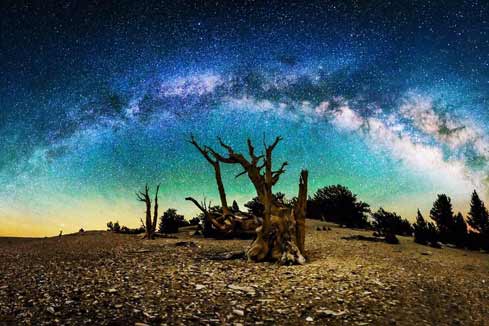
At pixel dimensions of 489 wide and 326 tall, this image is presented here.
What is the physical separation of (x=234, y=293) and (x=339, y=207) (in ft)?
129

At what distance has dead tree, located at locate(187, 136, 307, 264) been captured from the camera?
39.8 feet

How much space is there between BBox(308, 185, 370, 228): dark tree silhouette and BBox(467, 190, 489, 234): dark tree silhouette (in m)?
12.2

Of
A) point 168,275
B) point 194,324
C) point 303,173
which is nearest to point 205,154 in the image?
point 303,173

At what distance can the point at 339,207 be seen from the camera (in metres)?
43.6

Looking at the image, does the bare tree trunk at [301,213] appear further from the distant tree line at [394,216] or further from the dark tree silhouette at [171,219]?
the dark tree silhouette at [171,219]

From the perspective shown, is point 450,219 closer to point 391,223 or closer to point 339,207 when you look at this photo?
point 391,223

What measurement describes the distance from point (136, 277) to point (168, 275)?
2.86ft

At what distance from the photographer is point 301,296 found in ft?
23.1

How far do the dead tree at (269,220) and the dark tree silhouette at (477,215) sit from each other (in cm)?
3501

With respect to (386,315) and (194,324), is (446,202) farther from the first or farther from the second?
(194,324)

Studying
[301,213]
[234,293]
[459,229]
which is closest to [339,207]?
[459,229]

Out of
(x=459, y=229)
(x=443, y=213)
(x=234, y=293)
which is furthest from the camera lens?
(x=443, y=213)

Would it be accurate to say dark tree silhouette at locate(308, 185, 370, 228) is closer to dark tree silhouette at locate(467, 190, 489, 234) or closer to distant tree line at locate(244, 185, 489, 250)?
distant tree line at locate(244, 185, 489, 250)

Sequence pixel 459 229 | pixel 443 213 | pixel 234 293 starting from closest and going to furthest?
pixel 234 293, pixel 459 229, pixel 443 213
